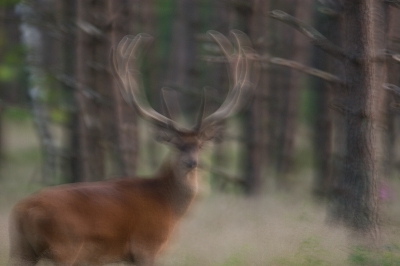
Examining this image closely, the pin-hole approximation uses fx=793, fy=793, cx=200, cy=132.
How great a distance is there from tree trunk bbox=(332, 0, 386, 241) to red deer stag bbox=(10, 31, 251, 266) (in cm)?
125

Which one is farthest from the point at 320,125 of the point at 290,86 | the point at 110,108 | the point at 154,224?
the point at 154,224

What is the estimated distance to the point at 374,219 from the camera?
816 cm

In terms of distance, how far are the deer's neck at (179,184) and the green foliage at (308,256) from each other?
106cm

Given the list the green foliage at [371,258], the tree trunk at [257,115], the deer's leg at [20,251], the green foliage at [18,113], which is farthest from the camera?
the green foliage at [18,113]

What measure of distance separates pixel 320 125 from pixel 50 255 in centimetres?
1025

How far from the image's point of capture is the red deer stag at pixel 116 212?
658 centimetres

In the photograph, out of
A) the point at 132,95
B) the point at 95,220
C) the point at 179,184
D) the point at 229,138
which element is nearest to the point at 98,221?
the point at 95,220

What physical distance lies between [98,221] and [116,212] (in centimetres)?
23

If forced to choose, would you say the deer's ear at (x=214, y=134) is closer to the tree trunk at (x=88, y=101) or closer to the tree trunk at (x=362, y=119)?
the tree trunk at (x=362, y=119)

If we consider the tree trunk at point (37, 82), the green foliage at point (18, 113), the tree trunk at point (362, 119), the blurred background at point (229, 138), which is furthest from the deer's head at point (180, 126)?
the green foliage at point (18, 113)

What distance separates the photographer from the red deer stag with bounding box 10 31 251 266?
6.58 metres

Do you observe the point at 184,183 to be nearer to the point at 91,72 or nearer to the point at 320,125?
the point at 91,72

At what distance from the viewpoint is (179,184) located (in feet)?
25.6

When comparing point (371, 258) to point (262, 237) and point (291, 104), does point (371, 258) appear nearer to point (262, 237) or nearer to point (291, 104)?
point (262, 237)
